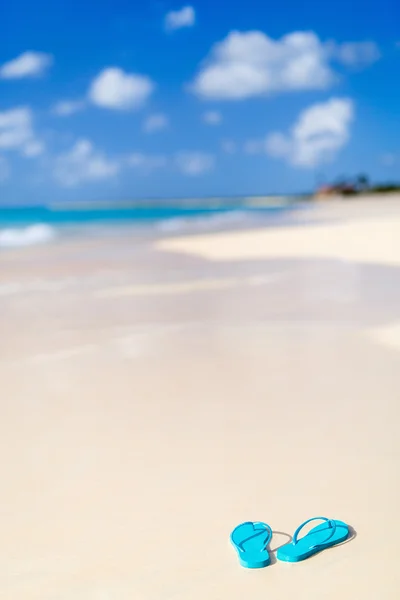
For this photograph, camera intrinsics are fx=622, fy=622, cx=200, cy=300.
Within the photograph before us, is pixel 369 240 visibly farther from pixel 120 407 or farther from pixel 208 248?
pixel 120 407

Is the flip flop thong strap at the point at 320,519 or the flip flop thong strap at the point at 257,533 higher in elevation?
the flip flop thong strap at the point at 257,533

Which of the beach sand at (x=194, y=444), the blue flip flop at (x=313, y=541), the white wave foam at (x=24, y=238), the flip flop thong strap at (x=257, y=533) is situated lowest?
the blue flip flop at (x=313, y=541)

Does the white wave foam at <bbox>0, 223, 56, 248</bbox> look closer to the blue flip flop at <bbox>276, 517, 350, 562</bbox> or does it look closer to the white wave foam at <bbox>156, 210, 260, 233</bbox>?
the white wave foam at <bbox>156, 210, 260, 233</bbox>

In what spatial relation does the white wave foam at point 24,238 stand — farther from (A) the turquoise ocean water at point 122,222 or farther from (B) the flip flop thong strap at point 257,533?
(B) the flip flop thong strap at point 257,533

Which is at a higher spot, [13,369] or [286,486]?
[13,369]

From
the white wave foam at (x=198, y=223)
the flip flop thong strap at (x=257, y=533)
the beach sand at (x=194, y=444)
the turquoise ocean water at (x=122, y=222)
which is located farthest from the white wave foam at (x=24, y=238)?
the flip flop thong strap at (x=257, y=533)

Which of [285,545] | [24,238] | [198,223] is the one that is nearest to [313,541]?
[285,545]

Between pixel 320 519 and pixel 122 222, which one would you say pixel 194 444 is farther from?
pixel 122 222

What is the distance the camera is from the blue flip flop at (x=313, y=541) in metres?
2.06

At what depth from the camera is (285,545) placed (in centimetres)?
210

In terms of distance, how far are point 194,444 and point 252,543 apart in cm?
86

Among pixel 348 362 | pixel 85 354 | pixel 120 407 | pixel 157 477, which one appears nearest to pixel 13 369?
pixel 85 354

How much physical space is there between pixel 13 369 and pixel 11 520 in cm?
190

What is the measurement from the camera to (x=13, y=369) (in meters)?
4.10
